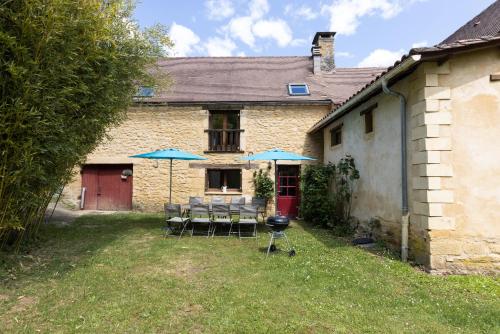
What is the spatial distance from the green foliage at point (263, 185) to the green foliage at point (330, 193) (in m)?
1.39

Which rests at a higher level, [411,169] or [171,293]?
[411,169]

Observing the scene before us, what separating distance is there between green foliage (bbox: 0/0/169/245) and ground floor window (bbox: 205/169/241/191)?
6.01 m

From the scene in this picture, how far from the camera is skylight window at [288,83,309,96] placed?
1139 cm

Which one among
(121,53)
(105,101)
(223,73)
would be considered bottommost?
(105,101)

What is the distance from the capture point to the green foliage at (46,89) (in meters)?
3.71

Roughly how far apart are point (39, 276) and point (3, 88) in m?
2.55

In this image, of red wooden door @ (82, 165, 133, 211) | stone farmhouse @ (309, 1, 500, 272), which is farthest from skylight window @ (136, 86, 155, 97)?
stone farmhouse @ (309, 1, 500, 272)

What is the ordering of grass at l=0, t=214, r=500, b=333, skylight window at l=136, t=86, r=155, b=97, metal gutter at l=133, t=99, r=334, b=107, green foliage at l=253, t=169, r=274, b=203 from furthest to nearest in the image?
1. metal gutter at l=133, t=99, r=334, b=107
2. green foliage at l=253, t=169, r=274, b=203
3. skylight window at l=136, t=86, r=155, b=97
4. grass at l=0, t=214, r=500, b=333

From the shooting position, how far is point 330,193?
30.9 ft

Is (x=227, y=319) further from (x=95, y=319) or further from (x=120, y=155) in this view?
(x=120, y=155)

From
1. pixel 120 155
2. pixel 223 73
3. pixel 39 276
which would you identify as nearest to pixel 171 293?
pixel 39 276

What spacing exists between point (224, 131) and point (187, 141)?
1405mm

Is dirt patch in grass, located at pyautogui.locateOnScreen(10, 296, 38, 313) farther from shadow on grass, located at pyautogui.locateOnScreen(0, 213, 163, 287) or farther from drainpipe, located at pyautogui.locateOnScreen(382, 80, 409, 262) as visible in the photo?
drainpipe, located at pyautogui.locateOnScreen(382, 80, 409, 262)

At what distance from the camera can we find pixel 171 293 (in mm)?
3572
